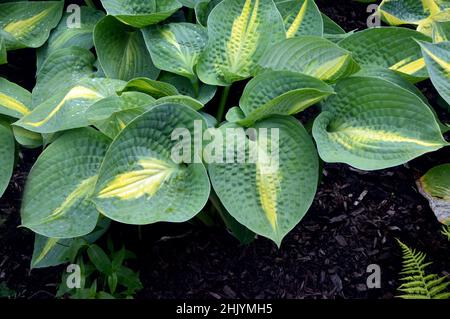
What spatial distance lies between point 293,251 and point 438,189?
0.41 meters

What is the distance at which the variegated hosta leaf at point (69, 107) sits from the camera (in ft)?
3.98

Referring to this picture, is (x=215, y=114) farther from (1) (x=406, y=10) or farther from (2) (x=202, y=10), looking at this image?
(1) (x=406, y=10)

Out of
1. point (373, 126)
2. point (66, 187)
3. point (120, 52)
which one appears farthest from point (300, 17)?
point (66, 187)

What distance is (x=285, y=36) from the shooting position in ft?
4.26

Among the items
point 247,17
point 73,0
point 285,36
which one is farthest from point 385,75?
point 73,0

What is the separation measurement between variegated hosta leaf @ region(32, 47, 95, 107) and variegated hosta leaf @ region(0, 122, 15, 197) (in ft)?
0.42

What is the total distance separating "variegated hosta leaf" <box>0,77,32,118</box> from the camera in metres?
1.35

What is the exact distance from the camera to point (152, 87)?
1274 mm

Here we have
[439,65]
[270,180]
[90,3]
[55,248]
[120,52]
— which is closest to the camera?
[270,180]

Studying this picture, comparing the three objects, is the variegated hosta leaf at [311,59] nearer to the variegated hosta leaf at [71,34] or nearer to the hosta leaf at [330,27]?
the hosta leaf at [330,27]

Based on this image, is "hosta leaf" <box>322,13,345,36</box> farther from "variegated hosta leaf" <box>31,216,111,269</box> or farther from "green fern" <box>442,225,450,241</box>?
"variegated hosta leaf" <box>31,216,111,269</box>

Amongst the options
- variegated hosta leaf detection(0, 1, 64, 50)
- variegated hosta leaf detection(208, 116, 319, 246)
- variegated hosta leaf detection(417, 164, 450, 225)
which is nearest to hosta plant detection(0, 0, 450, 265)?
variegated hosta leaf detection(208, 116, 319, 246)

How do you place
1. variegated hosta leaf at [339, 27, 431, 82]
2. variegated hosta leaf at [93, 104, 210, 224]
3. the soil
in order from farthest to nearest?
the soil → variegated hosta leaf at [339, 27, 431, 82] → variegated hosta leaf at [93, 104, 210, 224]

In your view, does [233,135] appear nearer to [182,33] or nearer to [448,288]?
[182,33]
